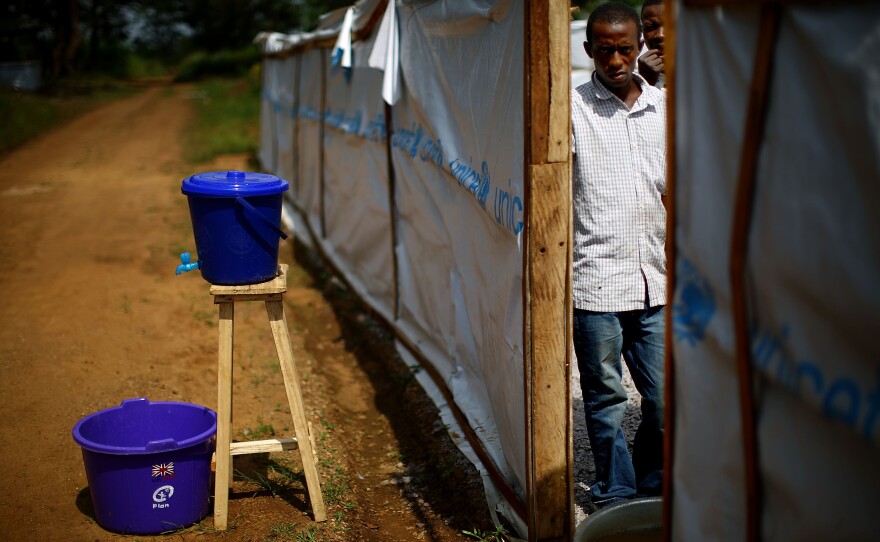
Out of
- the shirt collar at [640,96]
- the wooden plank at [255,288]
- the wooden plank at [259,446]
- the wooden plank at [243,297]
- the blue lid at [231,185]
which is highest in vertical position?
the shirt collar at [640,96]

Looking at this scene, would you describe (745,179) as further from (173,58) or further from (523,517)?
(173,58)

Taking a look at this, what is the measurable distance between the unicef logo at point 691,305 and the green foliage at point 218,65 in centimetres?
3643

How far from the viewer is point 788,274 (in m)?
1.86

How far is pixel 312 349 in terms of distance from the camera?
6.87 metres

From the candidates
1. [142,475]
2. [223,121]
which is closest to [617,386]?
[142,475]

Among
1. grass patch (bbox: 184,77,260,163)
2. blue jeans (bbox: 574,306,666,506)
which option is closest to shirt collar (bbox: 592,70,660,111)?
blue jeans (bbox: 574,306,666,506)

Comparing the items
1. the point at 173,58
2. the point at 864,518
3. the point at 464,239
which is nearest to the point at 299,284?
the point at 464,239

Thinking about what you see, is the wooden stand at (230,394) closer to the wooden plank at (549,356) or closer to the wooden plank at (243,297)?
the wooden plank at (243,297)

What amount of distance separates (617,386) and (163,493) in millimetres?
1915

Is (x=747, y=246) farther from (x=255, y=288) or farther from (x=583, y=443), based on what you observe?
(x=583, y=443)

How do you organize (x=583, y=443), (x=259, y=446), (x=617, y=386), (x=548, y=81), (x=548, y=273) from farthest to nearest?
(x=583, y=443)
(x=259, y=446)
(x=617, y=386)
(x=548, y=273)
(x=548, y=81)

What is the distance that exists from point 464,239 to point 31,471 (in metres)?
2.39

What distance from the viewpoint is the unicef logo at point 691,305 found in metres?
2.15

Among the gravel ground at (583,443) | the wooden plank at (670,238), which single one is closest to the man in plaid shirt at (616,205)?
the gravel ground at (583,443)
